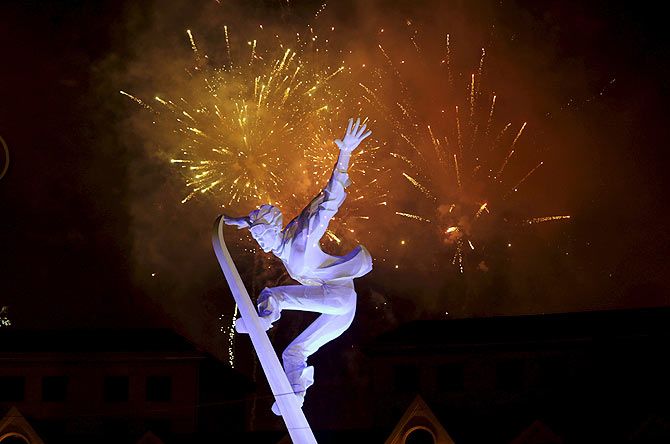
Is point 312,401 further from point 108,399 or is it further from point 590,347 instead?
point 590,347

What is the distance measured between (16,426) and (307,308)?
36.4 m

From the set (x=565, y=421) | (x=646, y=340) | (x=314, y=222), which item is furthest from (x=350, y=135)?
(x=646, y=340)

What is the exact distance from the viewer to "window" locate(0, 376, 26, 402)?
54781mm

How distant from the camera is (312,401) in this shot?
2308 inches

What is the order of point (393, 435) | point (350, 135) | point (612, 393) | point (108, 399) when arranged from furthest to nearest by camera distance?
1. point (108, 399)
2. point (612, 393)
3. point (393, 435)
4. point (350, 135)

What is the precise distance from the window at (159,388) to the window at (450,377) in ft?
44.9

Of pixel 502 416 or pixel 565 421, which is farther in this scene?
Result: pixel 502 416

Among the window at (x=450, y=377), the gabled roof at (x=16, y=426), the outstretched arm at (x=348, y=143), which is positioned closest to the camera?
the outstretched arm at (x=348, y=143)

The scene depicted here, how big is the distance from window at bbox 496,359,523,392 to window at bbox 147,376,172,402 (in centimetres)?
1659

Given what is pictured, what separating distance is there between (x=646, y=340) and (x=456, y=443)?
12.6 m

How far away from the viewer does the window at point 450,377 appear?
54.5 m

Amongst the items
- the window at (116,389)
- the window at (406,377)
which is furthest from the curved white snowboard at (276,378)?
the window at (116,389)

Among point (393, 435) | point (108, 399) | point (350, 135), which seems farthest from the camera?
point (108, 399)

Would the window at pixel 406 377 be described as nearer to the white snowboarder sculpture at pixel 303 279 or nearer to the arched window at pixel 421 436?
the arched window at pixel 421 436
